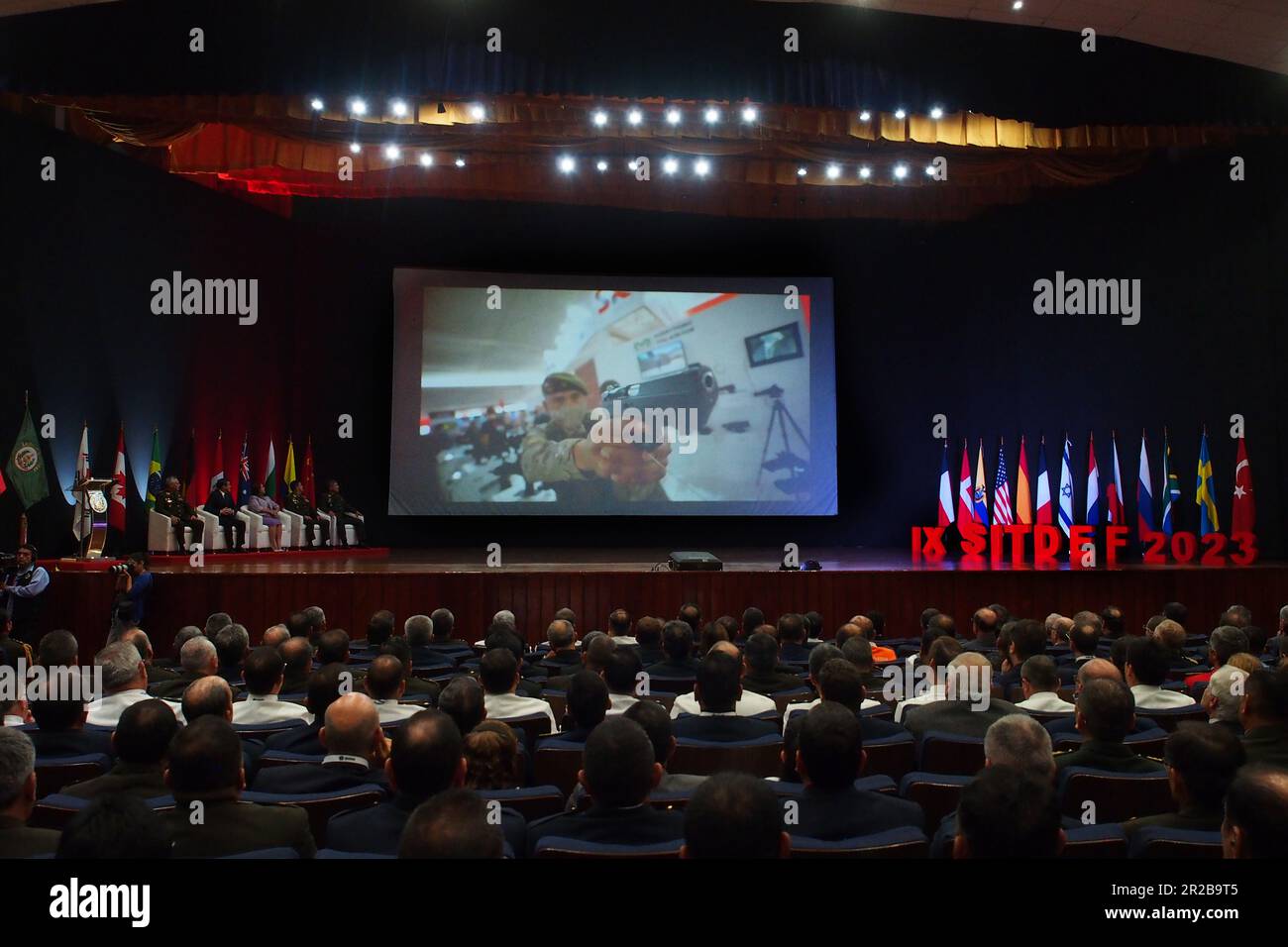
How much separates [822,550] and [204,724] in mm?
11281

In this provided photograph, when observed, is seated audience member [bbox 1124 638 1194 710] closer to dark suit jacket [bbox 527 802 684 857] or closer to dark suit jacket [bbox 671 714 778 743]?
dark suit jacket [bbox 671 714 778 743]

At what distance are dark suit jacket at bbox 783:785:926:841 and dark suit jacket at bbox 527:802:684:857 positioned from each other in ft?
1.11

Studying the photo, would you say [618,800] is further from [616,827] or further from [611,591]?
[611,591]

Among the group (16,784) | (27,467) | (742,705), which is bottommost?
(742,705)

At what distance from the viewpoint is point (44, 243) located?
31.5 ft

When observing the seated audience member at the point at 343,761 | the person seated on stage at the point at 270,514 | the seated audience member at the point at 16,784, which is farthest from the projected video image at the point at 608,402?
the seated audience member at the point at 16,784

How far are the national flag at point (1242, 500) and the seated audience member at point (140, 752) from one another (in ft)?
36.8

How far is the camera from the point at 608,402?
13.1m

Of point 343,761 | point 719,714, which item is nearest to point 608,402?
point 719,714

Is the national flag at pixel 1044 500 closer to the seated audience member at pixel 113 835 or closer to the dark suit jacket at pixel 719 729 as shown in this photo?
the dark suit jacket at pixel 719 729

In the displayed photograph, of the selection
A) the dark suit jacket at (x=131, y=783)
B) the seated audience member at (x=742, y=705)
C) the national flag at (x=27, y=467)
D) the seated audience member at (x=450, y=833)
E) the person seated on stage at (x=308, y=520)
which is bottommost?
the seated audience member at (x=742, y=705)

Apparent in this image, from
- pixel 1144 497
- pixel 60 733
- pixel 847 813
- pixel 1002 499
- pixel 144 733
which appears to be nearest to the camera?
pixel 847 813

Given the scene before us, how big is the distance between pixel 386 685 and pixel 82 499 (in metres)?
6.68

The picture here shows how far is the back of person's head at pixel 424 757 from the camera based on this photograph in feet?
7.36
